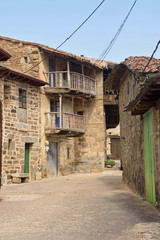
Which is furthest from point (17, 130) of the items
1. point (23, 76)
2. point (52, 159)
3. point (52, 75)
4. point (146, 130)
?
point (146, 130)

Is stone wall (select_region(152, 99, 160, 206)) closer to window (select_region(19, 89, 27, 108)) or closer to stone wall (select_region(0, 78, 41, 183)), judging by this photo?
stone wall (select_region(0, 78, 41, 183))

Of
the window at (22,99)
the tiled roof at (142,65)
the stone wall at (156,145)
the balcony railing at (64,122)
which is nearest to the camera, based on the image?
the stone wall at (156,145)

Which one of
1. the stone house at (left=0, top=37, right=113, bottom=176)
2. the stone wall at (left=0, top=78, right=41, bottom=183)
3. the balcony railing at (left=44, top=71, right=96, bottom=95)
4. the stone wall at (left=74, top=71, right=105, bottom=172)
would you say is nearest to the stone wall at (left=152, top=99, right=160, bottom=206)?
the stone wall at (left=0, top=78, right=41, bottom=183)

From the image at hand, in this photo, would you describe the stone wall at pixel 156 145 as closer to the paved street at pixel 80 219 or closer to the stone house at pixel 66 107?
the paved street at pixel 80 219

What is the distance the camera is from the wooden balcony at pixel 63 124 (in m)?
18.3

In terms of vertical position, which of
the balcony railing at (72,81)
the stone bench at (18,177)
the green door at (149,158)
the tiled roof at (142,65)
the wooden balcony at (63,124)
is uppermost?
the balcony railing at (72,81)

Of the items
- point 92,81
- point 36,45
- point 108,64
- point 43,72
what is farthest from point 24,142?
point 108,64

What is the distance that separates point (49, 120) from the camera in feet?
60.5

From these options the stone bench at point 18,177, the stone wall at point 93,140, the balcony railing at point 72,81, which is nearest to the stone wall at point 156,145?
the stone bench at point 18,177

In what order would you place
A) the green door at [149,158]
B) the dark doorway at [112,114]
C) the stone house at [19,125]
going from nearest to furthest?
the green door at [149,158], the stone house at [19,125], the dark doorway at [112,114]

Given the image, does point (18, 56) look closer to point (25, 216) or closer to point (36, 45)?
point (36, 45)

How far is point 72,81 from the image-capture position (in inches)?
779

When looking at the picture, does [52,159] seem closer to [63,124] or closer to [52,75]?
[63,124]

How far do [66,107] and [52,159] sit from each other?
3.70 meters
